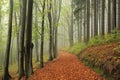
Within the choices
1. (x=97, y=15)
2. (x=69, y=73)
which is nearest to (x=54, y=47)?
(x=97, y=15)

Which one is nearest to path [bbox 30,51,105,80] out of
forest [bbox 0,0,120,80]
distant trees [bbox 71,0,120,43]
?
forest [bbox 0,0,120,80]

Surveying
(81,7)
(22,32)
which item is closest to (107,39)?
(22,32)

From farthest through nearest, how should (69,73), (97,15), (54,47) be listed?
(97,15)
(54,47)
(69,73)

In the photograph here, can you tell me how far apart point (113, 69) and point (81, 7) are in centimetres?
2269

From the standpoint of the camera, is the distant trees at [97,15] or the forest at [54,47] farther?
the distant trees at [97,15]

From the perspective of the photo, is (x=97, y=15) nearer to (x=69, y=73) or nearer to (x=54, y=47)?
(x=54, y=47)

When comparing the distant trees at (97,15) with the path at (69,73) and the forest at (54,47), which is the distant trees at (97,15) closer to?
the forest at (54,47)

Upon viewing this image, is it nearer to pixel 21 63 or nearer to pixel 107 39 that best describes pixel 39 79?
pixel 21 63

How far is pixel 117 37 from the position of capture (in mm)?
15391

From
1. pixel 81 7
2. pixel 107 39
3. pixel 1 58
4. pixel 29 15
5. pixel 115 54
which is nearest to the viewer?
pixel 115 54

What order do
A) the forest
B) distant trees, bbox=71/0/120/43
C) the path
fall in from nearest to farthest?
the path → the forest → distant trees, bbox=71/0/120/43

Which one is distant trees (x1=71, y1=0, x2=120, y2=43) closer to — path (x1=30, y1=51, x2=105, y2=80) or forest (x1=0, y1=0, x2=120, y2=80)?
forest (x1=0, y1=0, x2=120, y2=80)

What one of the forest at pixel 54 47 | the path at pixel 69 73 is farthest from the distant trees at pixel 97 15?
the path at pixel 69 73

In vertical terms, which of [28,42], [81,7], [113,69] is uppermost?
[81,7]
